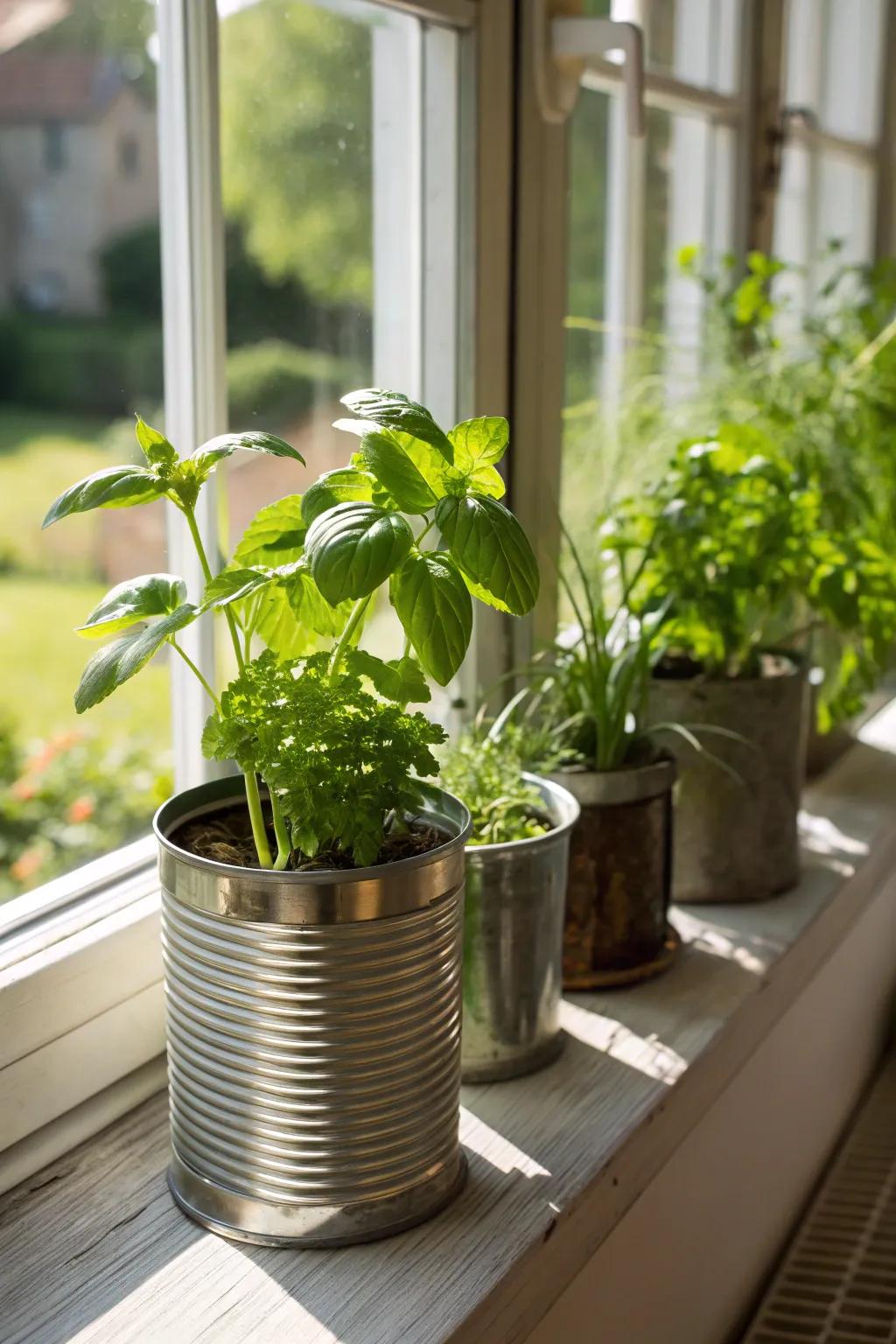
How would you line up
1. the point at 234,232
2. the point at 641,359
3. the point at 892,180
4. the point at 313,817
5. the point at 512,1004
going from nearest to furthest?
the point at 313,817, the point at 512,1004, the point at 234,232, the point at 641,359, the point at 892,180

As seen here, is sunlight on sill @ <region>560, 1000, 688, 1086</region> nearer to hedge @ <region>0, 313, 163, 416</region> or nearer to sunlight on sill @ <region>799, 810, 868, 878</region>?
sunlight on sill @ <region>799, 810, 868, 878</region>

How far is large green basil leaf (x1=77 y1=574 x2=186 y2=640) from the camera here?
705 millimetres

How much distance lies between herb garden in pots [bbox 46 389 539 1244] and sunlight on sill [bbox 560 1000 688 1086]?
0.25m

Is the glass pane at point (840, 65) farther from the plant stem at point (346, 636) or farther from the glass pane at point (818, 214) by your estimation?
the plant stem at point (346, 636)

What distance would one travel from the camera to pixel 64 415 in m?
5.45

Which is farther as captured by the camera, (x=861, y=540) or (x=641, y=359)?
(x=641, y=359)

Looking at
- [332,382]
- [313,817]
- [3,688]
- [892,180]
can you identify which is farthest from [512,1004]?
[3,688]

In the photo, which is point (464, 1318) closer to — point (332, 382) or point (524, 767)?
point (524, 767)

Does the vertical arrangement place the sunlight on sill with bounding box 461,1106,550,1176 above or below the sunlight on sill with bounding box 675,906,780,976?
below

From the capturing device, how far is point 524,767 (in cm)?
109

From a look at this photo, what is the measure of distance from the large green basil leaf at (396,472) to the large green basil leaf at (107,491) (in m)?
0.11

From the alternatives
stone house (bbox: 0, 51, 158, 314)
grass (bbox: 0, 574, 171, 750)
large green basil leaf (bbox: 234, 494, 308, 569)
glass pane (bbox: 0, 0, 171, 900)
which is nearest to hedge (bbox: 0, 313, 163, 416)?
glass pane (bbox: 0, 0, 171, 900)

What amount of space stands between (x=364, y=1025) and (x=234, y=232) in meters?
0.65

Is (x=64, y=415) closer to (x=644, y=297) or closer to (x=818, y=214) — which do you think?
(x=818, y=214)
